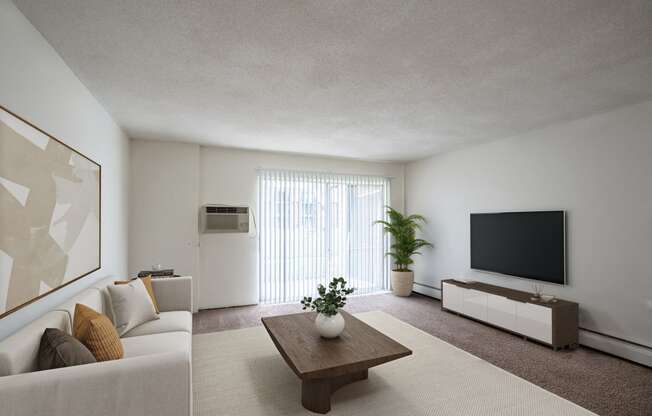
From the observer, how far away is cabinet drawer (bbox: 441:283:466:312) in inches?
188

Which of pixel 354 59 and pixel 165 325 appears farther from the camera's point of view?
pixel 165 325

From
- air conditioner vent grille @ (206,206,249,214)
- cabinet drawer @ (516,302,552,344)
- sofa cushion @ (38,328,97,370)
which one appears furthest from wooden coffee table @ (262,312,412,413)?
air conditioner vent grille @ (206,206,249,214)

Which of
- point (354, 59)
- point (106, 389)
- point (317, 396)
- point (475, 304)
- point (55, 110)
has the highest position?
point (354, 59)

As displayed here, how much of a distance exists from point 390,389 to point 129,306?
2313 millimetres

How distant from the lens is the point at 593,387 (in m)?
2.76

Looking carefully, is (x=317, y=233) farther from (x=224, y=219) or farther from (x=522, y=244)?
(x=522, y=244)

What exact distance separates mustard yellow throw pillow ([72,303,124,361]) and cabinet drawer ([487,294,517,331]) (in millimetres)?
4051

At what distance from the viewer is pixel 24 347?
1.61m

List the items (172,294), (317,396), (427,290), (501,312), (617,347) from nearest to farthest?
(317,396) → (617,347) → (172,294) → (501,312) → (427,290)

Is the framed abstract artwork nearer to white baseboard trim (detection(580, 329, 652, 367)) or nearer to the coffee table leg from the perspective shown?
the coffee table leg

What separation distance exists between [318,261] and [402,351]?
3.46m

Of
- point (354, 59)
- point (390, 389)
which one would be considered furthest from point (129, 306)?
point (354, 59)

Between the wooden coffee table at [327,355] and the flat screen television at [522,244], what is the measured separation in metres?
2.49

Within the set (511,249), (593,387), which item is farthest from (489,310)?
(593,387)
